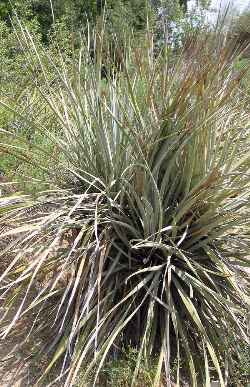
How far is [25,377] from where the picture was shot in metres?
2.64

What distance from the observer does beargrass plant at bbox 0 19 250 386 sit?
2.70m

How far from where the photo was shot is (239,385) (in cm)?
277

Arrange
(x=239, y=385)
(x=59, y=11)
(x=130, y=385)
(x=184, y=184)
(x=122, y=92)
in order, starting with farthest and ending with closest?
(x=59, y=11) → (x=122, y=92) → (x=184, y=184) → (x=239, y=385) → (x=130, y=385)

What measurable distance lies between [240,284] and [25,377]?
1228 mm

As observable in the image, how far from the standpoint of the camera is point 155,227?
2.87 metres

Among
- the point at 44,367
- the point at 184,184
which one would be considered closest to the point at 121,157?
the point at 184,184

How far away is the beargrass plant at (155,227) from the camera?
2703 millimetres

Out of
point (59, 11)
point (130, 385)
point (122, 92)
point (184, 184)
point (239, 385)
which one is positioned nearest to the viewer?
point (130, 385)

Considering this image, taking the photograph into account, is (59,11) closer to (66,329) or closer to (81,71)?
(81,71)

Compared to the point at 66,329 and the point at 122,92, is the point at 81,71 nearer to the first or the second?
the point at 122,92

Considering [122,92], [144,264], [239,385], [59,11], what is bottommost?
[59,11]

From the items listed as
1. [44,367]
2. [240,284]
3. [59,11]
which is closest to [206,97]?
[240,284]

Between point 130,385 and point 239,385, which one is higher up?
point 130,385

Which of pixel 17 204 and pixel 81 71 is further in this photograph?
pixel 81 71
